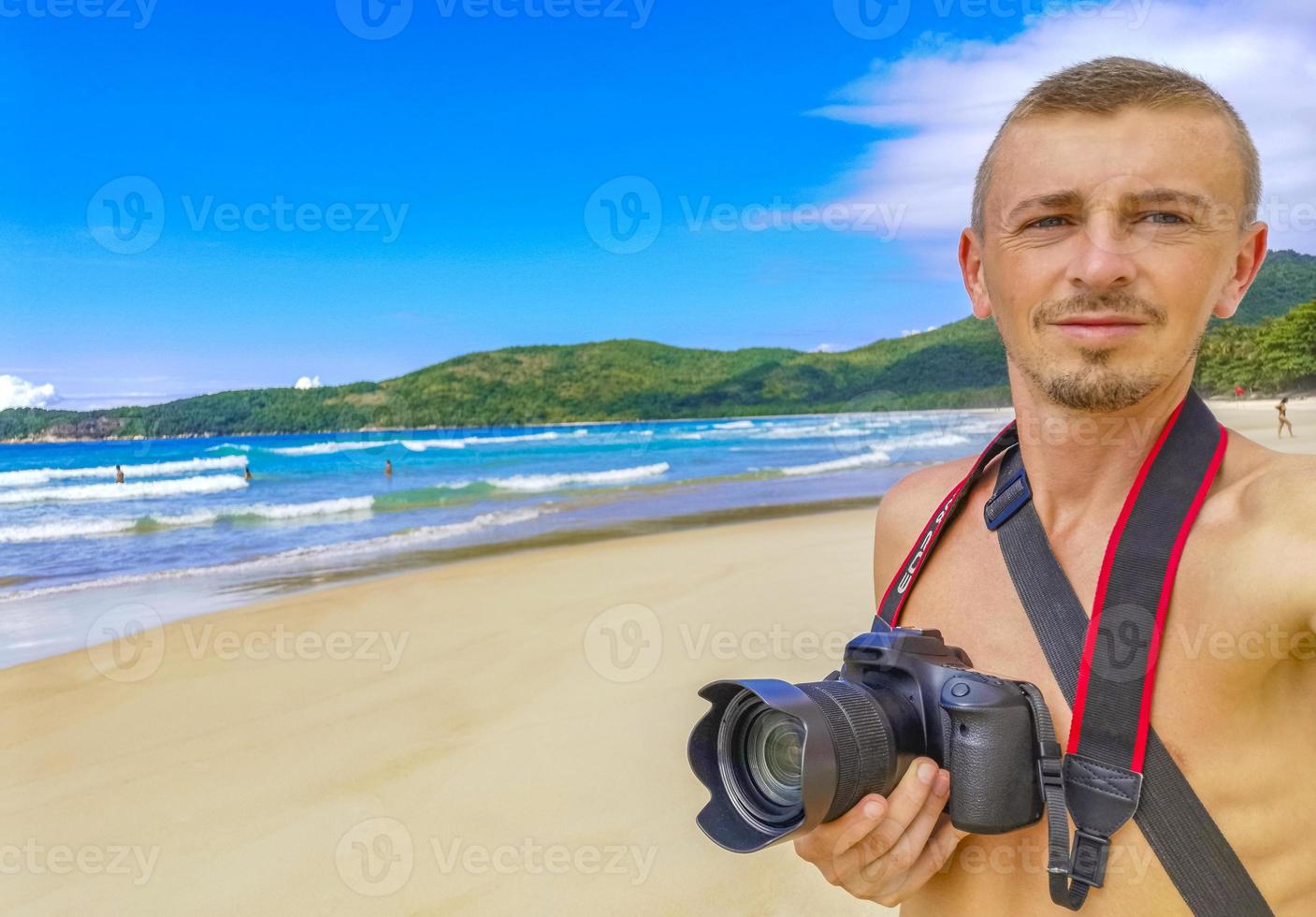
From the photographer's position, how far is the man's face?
113 centimetres

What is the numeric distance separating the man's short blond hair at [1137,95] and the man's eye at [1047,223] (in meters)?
0.14

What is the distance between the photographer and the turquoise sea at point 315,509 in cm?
825

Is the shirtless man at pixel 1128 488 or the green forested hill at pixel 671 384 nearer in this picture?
the shirtless man at pixel 1128 488

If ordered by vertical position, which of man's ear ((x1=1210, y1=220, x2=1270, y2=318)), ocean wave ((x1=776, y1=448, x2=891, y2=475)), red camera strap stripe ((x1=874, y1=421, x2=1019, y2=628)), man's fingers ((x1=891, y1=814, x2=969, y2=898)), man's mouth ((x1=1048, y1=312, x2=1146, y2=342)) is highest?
man's ear ((x1=1210, y1=220, x2=1270, y2=318))

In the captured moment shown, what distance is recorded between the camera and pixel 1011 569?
4.17 ft

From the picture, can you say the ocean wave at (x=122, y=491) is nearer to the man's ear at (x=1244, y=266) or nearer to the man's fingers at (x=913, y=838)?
the man's fingers at (x=913, y=838)

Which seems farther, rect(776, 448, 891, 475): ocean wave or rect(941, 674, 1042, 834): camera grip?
rect(776, 448, 891, 475): ocean wave

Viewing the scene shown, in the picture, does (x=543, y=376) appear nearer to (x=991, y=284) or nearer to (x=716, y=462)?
(x=716, y=462)

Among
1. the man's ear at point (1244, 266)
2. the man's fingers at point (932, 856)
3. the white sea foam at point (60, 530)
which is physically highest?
the man's ear at point (1244, 266)

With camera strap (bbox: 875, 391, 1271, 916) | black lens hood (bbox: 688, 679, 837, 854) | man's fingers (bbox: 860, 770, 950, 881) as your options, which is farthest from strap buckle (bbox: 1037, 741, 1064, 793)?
black lens hood (bbox: 688, 679, 837, 854)

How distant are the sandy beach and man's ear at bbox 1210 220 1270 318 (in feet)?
7.35

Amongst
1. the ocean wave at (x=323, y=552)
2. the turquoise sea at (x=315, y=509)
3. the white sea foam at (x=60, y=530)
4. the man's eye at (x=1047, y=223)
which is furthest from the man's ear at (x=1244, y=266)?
the white sea foam at (x=60, y=530)

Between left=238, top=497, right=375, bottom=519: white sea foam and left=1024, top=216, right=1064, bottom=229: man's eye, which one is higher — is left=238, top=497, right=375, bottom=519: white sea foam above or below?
below

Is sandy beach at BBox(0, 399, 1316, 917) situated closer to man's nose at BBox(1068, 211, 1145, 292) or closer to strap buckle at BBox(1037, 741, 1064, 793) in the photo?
strap buckle at BBox(1037, 741, 1064, 793)
